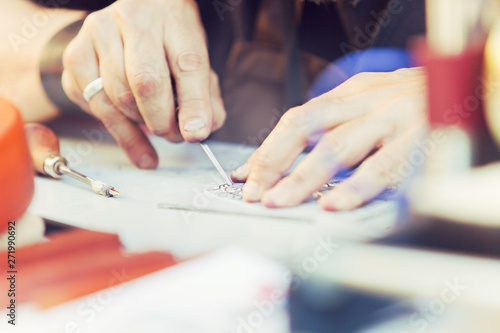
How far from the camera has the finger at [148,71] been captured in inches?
18.3

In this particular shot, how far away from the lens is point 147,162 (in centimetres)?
51

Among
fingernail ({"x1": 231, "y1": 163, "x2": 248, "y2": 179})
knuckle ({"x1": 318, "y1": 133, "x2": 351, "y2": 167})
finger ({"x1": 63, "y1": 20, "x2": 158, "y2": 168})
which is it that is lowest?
finger ({"x1": 63, "y1": 20, "x2": 158, "y2": 168})

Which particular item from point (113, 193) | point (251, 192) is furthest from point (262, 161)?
point (113, 193)

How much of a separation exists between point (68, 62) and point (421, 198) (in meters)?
0.41

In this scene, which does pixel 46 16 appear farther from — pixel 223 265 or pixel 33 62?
pixel 223 265

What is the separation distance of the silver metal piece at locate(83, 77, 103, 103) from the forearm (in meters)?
0.08

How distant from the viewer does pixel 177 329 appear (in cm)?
23

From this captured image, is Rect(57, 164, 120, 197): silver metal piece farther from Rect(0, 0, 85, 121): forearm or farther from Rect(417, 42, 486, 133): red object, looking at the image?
Rect(417, 42, 486, 133): red object

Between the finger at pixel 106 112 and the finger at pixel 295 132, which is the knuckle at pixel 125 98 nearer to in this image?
the finger at pixel 106 112

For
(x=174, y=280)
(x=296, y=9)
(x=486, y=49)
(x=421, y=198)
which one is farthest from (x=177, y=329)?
(x=296, y=9)

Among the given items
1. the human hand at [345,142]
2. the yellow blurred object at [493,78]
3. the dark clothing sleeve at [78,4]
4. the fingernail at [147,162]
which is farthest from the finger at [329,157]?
the dark clothing sleeve at [78,4]

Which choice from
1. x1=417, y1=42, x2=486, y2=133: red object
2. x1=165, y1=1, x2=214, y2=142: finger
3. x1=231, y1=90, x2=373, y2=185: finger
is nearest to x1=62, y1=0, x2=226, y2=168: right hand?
x1=165, y1=1, x2=214, y2=142: finger

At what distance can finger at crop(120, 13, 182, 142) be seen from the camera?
47 cm

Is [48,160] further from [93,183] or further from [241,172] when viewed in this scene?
[241,172]
